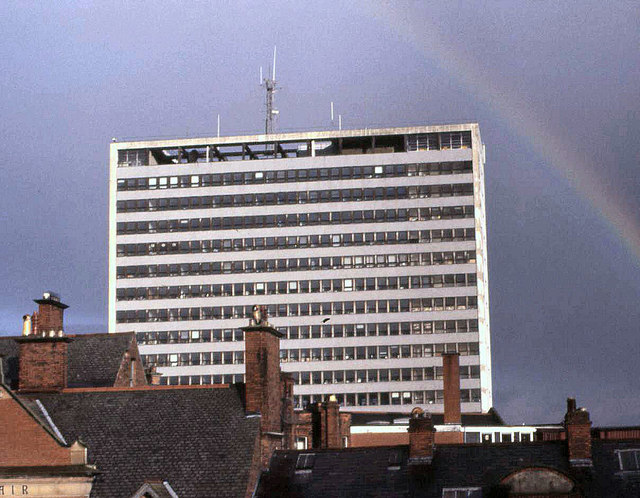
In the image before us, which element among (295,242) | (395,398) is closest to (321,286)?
(295,242)

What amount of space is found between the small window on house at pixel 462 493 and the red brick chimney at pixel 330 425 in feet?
53.9

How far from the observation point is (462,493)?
45188 millimetres

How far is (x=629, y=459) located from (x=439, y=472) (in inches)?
305

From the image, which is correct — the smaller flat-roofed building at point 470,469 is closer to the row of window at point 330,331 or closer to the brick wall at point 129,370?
the brick wall at point 129,370

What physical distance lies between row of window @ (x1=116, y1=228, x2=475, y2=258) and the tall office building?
18 centimetres

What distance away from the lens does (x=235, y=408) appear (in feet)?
168

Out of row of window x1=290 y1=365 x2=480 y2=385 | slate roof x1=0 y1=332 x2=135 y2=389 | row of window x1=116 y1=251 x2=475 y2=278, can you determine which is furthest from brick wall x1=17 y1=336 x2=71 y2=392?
row of window x1=116 y1=251 x2=475 y2=278

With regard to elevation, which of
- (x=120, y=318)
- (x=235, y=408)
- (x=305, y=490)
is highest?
(x=120, y=318)

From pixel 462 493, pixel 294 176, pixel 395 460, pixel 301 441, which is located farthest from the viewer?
pixel 294 176

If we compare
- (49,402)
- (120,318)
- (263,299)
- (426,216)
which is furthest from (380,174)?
(49,402)

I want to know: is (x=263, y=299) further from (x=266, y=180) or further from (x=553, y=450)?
(x=553, y=450)

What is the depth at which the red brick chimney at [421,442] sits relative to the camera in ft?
156

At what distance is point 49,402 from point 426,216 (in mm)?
107808

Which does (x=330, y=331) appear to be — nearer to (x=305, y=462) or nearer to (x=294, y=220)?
(x=294, y=220)
